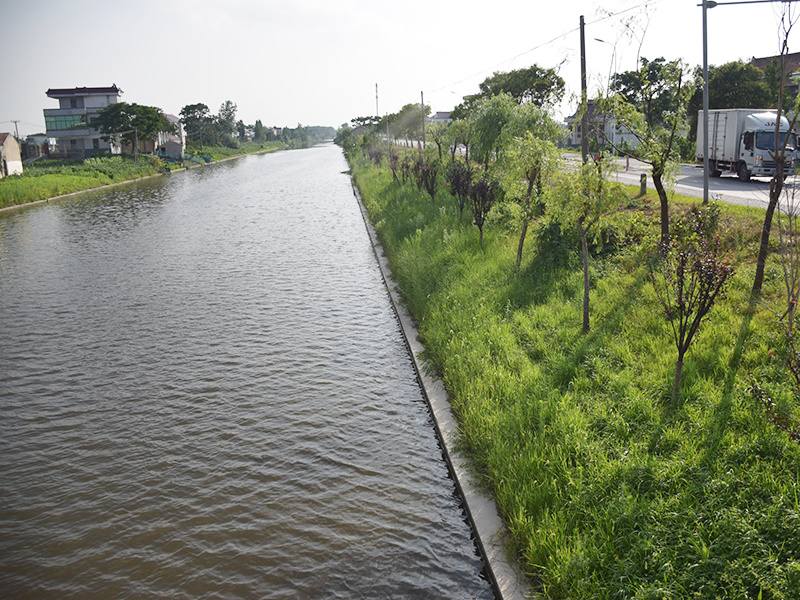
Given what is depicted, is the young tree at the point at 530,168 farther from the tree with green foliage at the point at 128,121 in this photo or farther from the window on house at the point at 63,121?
the window on house at the point at 63,121

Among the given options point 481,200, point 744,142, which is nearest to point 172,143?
point 744,142

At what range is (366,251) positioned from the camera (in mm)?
20500

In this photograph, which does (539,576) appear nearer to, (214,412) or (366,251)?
(214,412)

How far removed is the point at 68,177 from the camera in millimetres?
44594

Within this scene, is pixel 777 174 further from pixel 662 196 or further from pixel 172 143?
pixel 172 143

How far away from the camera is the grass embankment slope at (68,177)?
36.1 m

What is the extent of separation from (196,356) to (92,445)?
3195 mm

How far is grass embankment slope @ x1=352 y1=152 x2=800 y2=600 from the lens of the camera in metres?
4.55

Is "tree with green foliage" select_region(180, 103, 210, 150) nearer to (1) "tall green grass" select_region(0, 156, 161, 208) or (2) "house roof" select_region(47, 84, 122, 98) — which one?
(2) "house roof" select_region(47, 84, 122, 98)

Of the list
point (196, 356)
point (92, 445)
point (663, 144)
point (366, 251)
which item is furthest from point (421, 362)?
point (366, 251)

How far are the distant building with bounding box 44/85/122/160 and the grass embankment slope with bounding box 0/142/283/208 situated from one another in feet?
49.0

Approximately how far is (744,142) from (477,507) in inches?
942

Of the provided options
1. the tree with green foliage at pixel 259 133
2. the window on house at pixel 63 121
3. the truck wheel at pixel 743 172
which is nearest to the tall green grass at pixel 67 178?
the window on house at pixel 63 121

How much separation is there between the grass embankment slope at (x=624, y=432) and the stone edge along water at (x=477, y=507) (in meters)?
0.17
